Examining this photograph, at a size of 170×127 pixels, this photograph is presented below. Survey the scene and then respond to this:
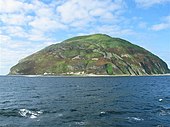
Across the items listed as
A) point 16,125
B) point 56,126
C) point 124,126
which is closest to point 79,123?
point 56,126

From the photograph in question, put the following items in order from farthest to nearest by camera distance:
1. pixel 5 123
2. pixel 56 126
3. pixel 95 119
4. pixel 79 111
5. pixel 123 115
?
pixel 79 111 → pixel 123 115 → pixel 95 119 → pixel 5 123 → pixel 56 126

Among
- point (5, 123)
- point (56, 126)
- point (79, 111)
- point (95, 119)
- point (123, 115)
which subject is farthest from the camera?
point (79, 111)

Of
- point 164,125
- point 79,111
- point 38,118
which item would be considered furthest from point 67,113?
point 164,125

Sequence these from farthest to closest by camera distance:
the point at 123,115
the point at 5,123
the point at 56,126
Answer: the point at 123,115, the point at 5,123, the point at 56,126

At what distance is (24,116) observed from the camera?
193 ft

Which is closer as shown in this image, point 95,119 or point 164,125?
point 164,125

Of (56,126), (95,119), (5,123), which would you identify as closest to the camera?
(56,126)

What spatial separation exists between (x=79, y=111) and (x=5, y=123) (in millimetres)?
18988

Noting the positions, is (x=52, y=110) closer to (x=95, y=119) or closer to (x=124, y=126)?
(x=95, y=119)

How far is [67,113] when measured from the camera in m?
62.4

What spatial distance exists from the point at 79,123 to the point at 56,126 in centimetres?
476

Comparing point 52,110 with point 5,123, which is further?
point 52,110

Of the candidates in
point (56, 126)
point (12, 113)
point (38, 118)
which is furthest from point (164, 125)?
point (12, 113)

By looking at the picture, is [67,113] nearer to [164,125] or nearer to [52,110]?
[52,110]
